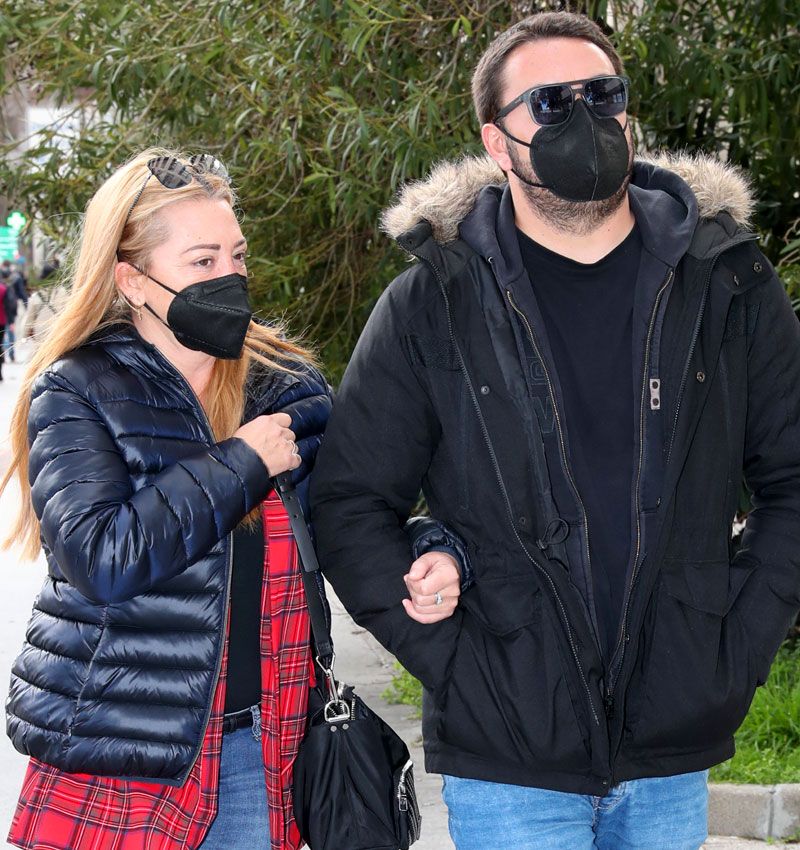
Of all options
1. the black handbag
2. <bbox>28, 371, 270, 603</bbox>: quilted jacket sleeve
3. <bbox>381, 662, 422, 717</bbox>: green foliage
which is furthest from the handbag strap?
<bbox>381, 662, 422, 717</bbox>: green foliage

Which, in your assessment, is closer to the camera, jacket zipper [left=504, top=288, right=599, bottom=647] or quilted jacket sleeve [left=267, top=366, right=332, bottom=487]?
jacket zipper [left=504, top=288, right=599, bottom=647]

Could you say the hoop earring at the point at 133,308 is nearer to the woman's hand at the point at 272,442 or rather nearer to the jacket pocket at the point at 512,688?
the woman's hand at the point at 272,442

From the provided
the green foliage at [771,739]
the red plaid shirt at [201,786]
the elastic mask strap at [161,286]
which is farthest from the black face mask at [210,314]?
the green foliage at [771,739]

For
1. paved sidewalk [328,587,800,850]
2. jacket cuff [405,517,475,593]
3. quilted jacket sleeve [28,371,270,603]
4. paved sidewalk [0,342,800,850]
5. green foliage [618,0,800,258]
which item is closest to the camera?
quilted jacket sleeve [28,371,270,603]

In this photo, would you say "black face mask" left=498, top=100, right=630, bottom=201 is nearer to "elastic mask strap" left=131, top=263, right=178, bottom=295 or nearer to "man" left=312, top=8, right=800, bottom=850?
"man" left=312, top=8, right=800, bottom=850

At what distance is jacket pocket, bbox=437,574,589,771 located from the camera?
2709 mm

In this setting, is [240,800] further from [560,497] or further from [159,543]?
[560,497]

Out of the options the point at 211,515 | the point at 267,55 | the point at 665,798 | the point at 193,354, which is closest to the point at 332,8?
the point at 267,55

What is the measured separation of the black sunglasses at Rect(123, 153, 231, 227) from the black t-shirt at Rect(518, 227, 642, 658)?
75 cm

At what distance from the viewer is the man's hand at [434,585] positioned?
2.67 m

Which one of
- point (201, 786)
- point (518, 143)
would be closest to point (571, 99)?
point (518, 143)

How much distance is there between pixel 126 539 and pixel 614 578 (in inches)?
37.8

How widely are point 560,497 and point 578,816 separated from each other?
649mm

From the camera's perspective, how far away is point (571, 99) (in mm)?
2910
